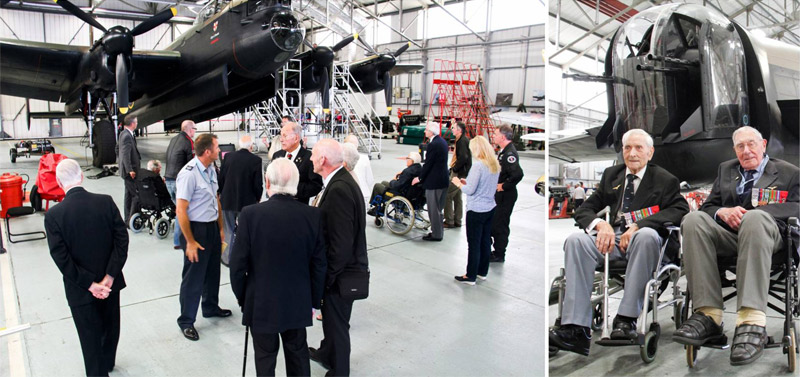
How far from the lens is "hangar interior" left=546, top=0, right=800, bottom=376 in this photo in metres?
2.65

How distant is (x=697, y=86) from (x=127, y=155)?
622 centimetres

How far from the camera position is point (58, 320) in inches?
147

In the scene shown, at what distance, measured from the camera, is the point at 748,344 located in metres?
2.44

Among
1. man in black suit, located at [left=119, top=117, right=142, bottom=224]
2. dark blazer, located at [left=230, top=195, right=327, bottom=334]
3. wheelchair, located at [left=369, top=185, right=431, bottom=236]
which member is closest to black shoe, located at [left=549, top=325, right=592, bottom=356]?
dark blazer, located at [left=230, top=195, right=327, bottom=334]

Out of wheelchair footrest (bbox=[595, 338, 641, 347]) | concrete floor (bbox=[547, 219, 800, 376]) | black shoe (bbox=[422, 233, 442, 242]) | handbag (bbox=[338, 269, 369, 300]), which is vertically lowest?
concrete floor (bbox=[547, 219, 800, 376])

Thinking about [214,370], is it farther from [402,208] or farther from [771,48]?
[771,48]

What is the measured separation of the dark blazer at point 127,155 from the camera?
6039 millimetres

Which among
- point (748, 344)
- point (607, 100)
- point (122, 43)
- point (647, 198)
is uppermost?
point (122, 43)

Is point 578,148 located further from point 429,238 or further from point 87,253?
point 87,253

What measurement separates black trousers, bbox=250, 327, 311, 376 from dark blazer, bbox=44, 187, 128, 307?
1.03 m

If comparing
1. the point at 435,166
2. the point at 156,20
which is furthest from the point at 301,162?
the point at 156,20

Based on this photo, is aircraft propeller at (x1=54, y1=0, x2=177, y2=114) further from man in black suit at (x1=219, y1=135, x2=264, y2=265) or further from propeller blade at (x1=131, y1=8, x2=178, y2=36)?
man in black suit at (x1=219, y1=135, x2=264, y2=265)

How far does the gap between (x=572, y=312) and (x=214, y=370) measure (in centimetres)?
216

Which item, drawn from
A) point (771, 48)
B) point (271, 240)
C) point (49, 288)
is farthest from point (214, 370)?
point (771, 48)
